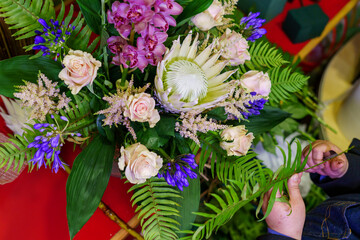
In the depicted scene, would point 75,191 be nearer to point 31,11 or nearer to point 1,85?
point 1,85

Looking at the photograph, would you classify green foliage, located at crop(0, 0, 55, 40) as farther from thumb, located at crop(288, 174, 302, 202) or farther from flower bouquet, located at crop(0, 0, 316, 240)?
thumb, located at crop(288, 174, 302, 202)

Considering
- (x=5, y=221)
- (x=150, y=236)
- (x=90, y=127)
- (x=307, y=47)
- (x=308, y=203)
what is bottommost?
(x=308, y=203)

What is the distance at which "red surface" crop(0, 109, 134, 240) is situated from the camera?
80 centimetres

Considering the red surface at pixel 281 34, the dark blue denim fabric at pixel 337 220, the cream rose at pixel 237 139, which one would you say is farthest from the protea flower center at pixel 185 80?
the red surface at pixel 281 34

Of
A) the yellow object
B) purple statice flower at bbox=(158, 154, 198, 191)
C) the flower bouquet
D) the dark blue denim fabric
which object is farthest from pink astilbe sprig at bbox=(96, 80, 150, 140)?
the yellow object

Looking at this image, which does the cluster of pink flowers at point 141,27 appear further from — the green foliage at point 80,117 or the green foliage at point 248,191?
the green foliage at point 248,191

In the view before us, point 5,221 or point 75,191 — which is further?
point 5,221

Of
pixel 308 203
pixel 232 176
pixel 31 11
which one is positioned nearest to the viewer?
pixel 31 11

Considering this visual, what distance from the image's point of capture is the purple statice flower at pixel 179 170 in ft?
2.18

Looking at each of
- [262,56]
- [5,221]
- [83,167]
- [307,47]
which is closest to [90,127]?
[83,167]

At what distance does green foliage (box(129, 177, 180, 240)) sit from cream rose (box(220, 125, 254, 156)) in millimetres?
150

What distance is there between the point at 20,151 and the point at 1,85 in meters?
0.15

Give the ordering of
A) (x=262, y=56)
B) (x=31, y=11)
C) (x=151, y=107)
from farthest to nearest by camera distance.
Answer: (x=262, y=56) → (x=31, y=11) → (x=151, y=107)

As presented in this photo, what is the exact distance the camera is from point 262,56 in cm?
92
